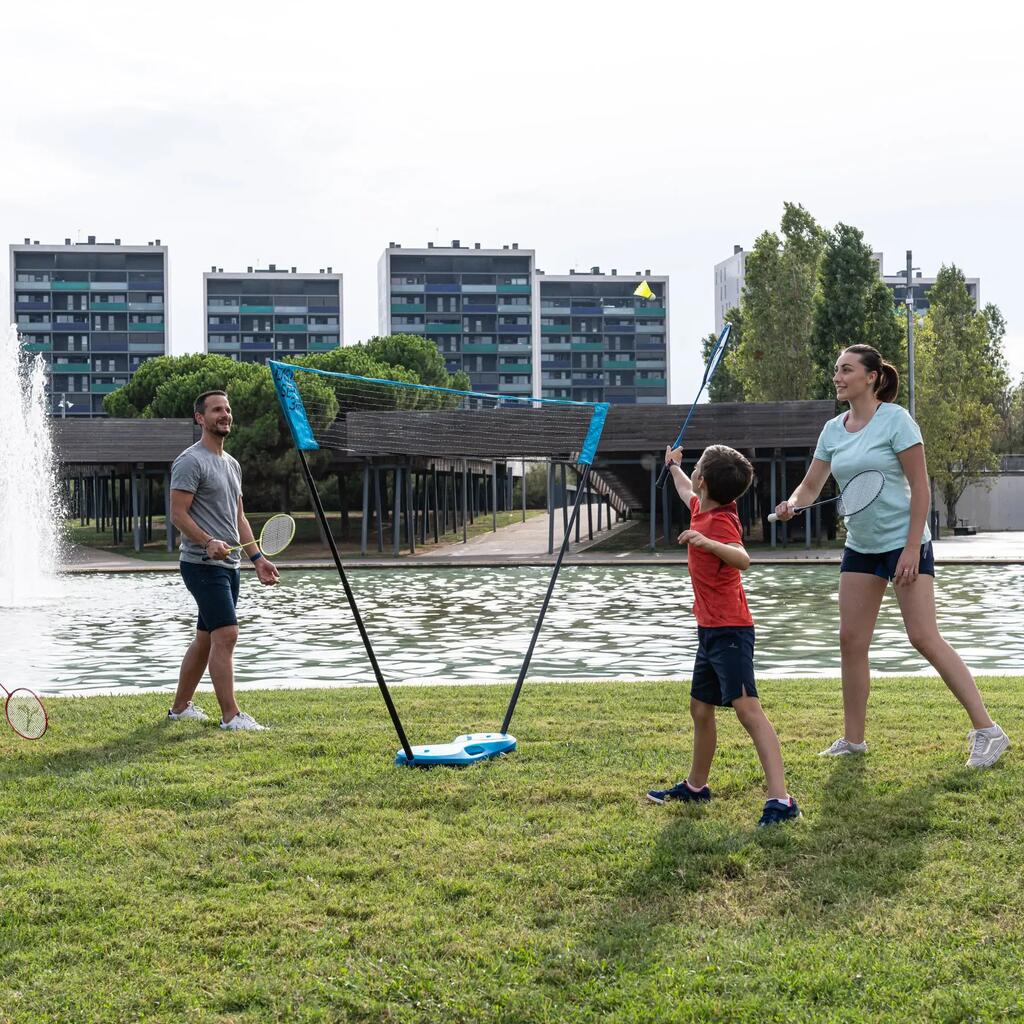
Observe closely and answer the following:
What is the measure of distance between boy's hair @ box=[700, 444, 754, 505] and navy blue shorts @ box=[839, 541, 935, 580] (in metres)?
1.00

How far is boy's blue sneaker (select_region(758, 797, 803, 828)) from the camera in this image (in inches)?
179

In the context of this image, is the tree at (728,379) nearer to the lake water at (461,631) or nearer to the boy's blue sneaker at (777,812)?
the lake water at (461,631)

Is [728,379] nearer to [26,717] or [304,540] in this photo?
[304,540]

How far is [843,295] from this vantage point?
4178cm

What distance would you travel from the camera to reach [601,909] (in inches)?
149

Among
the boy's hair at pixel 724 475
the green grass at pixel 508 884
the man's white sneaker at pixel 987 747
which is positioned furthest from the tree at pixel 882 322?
the boy's hair at pixel 724 475

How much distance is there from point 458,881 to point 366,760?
1.83 meters

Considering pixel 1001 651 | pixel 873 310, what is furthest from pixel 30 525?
pixel 873 310

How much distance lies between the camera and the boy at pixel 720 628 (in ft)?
15.5

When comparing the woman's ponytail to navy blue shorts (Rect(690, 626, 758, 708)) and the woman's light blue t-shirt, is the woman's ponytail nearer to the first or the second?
the woman's light blue t-shirt

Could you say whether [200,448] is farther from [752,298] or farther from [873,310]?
[752,298]

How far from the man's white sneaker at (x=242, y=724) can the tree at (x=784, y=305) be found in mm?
41190

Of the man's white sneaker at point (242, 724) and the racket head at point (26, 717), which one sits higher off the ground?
the racket head at point (26, 717)

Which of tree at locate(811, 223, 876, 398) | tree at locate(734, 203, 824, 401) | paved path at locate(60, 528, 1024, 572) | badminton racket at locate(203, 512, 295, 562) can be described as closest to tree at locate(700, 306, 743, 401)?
tree at locate(734, 203, 824, 401)
